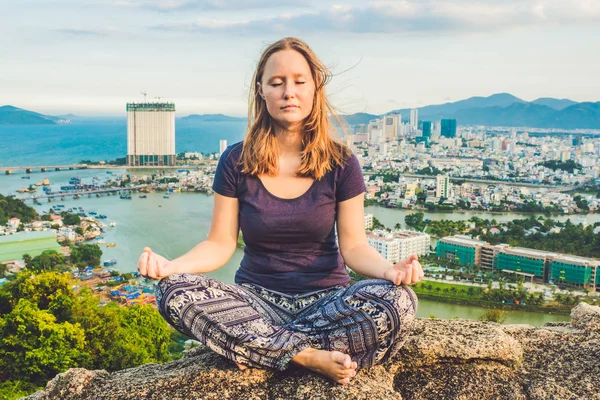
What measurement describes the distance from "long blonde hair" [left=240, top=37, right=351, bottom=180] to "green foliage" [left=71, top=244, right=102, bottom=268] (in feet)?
21.3

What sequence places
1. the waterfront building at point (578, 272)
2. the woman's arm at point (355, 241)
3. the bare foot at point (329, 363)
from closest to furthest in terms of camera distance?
the bare foot at point (329, 363), the woman's arm at point (355, 241), the waterfront building at point (578, 272)

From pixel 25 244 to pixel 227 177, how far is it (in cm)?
745

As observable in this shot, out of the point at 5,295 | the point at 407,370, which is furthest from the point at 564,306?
the point at 407,370

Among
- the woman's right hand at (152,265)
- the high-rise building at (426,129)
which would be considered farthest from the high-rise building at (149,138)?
the woman's right hand at (152,265)

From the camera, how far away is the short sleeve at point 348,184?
90 cm

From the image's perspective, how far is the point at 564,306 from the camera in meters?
5.64

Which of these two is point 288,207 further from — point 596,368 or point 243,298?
point 596,368

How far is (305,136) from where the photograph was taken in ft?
3.05

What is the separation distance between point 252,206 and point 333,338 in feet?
0.73

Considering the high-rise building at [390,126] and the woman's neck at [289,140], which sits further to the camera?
the high-rise building at [390,126]

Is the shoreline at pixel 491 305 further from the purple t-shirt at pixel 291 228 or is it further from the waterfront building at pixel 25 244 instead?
the purple t-shirt at pixel 291 228

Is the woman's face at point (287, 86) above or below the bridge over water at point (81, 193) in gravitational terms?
above

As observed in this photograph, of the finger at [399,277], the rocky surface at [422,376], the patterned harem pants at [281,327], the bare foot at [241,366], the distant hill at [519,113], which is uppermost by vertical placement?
the distant hill at [519,113]

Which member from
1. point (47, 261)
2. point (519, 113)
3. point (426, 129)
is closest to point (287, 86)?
point (47, 261)
